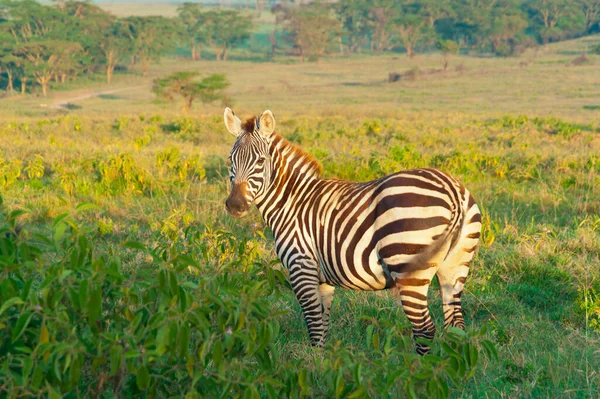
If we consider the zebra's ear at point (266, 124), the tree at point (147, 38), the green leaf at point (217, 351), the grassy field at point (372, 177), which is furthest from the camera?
the tree at point (147, 38)

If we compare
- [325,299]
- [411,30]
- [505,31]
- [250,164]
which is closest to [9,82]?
[411,30]

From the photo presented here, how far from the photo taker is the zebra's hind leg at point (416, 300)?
3.69m

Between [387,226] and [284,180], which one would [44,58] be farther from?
[387,226]

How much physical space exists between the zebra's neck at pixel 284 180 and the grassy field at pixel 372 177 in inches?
11.2

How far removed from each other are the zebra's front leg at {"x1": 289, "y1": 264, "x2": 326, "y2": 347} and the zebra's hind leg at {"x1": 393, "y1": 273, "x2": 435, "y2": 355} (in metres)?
0.52

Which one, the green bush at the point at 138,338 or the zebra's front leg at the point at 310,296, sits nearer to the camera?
the green bush at the point at 138,338

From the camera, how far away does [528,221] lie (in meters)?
7.60

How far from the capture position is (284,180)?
14.4 ft

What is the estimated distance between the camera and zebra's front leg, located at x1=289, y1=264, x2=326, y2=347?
411 cm

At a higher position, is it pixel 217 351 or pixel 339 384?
pixel 217 351

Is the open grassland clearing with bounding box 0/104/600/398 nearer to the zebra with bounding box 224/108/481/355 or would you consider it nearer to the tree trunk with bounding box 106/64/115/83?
the zebra with bounding box 224/108/481/355

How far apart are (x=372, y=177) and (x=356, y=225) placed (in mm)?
5111

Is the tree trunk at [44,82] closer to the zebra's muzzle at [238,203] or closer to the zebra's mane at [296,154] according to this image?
the zebra's mane at [296,154]

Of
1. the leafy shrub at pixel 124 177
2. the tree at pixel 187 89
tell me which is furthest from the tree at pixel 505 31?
the leafy shrub at pixel 124 177
